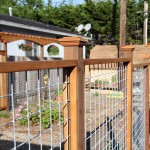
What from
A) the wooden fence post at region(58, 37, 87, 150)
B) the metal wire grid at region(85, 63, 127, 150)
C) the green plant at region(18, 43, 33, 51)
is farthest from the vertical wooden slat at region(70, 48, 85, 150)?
the green plant at region(18, 43, 33, 51)

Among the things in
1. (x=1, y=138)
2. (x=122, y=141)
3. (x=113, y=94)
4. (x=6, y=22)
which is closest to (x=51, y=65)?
(x=113, y=94)

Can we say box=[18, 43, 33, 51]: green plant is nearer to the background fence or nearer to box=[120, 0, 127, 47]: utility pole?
box=[120, 0, 127, 47]: utility pole

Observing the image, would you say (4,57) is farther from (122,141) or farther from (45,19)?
(45,19)

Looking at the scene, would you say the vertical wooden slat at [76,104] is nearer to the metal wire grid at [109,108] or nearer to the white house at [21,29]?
the metal wire grid at [109,108]

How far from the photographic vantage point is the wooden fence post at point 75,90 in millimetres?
2020

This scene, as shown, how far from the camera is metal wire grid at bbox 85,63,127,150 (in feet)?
9.70

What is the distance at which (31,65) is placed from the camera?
5.13ft

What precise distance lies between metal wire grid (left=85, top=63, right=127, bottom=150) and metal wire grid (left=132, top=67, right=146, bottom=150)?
691 millimetres

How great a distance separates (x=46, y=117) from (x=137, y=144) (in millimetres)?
1878

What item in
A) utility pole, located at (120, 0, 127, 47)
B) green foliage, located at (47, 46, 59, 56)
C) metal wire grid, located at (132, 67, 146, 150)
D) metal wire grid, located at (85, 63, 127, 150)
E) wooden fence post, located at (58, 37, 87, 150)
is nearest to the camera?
wooden fence post, located at (58, 37, 87, 150)

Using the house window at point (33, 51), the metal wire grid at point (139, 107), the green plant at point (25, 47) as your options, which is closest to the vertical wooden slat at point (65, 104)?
the metal wire grid at point (139, 107)

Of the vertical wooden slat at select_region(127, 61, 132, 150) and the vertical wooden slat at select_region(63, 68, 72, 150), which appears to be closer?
the vertical wooden slat at select_region(63, 68, 72, 150)

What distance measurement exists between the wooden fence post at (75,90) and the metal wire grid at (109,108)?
2.24 ft

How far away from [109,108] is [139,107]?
4.94ft
